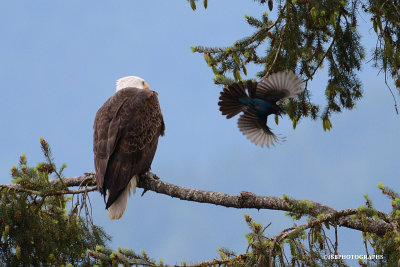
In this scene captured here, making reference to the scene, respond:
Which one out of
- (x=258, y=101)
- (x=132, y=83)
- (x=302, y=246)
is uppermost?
(x=132, y=83)

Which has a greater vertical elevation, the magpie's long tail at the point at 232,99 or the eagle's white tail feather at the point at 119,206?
the magpie's long tail at the point at 232,99

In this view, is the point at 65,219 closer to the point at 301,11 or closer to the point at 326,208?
the point at 326,208

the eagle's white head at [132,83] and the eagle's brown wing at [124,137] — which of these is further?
the eagle's white head at [132,83]

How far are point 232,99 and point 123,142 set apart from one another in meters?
1.23

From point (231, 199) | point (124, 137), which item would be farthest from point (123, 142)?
point (231, 199)

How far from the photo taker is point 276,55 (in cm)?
614

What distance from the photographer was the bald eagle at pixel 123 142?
19.0 feet

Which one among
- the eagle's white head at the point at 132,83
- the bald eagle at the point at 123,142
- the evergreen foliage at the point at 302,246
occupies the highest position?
the eagle's white head at the point at 132,83

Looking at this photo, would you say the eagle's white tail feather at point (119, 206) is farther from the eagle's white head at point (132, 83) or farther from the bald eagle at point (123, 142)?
the eagle's white head at point (132, 83)

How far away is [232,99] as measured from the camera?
18.2 feet

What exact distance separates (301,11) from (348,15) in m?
0.74

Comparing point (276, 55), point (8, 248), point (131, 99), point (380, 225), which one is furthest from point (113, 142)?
point (380, 225)

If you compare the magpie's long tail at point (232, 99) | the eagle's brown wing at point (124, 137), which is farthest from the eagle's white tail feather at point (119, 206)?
the magpie's long tail at point (232, 99)

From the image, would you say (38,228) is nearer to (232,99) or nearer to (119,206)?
(119,206)
